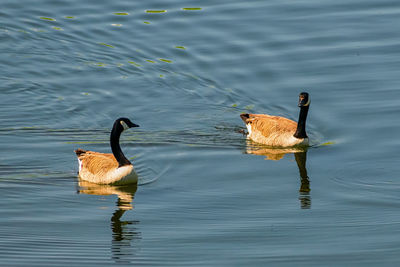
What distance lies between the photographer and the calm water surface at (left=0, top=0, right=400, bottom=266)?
55.7 ft

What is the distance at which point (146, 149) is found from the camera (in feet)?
75.9

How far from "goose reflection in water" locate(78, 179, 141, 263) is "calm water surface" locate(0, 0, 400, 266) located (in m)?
0.05

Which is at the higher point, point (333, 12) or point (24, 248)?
point (333, 12)

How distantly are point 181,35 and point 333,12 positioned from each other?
5810 millimetres

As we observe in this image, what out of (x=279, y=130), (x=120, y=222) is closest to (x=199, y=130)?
(x=279, y=130)

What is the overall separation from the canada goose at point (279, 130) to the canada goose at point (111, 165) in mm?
4386

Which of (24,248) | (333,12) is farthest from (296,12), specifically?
(24,248)

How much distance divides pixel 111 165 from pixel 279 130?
5.29 meters

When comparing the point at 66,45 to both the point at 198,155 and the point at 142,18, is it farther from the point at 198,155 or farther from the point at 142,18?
the point at 198,155

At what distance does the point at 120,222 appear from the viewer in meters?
18.2

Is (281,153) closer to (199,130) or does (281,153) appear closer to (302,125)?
(302,125)

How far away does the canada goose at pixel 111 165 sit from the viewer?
68.3 feet

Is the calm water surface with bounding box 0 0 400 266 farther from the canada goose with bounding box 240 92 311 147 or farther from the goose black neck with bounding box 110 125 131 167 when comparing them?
the goose black neck with bounding box 110 125 131 167

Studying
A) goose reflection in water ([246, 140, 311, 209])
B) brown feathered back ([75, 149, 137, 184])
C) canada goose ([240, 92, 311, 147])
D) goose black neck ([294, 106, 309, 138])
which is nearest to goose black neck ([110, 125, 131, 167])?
brown feathered back ([75, 149, 137, 184])
